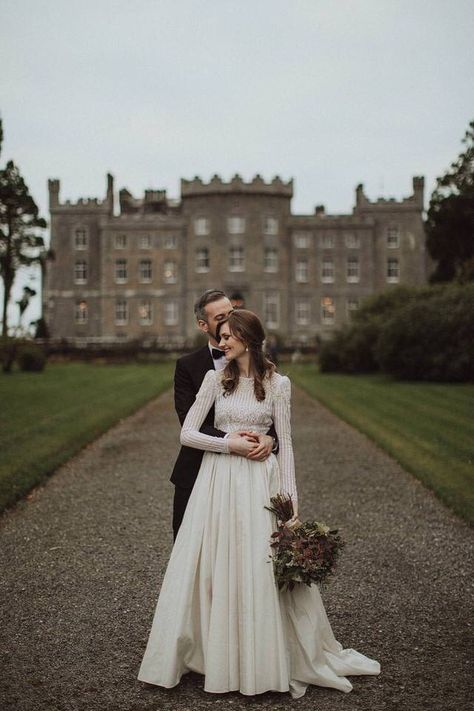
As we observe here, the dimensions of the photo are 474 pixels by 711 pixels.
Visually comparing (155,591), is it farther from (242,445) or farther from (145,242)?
(145,242)

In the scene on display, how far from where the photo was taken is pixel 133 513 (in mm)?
7148

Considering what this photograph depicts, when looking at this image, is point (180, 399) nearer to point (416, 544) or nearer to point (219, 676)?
point (219, 676)

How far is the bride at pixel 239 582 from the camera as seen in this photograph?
3.48m

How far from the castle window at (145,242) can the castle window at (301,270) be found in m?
11.1

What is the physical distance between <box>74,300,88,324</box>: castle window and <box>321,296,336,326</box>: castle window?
1782 cm

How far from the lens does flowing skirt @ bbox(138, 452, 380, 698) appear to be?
11.4ft

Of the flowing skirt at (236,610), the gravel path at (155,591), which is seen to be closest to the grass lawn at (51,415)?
the gravel path at (155,591)

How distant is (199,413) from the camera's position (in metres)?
3.79

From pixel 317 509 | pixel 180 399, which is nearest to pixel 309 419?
pixel 317 509

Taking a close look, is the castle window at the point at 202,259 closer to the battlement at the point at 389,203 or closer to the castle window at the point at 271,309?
the castle window at the point at 271,309

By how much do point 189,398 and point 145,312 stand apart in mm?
55639

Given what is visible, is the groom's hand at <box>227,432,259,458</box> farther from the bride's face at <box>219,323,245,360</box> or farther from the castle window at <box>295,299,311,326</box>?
the castle window at <box>295,299,311,326</box>

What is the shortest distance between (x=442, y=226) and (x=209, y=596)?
3775 centimetres

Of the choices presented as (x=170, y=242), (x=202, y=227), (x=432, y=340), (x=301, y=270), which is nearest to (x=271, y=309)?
(x=301, y=270)
